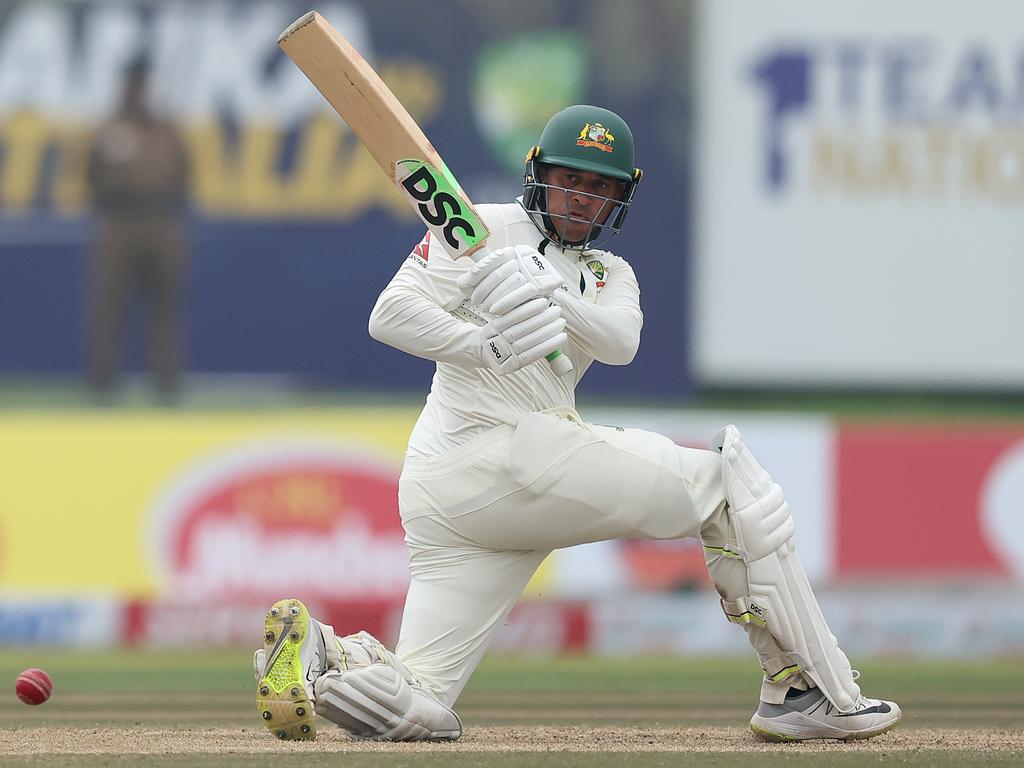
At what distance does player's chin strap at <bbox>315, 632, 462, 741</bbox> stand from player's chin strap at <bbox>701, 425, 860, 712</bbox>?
2.34ft

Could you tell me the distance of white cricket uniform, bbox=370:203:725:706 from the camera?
161 inches

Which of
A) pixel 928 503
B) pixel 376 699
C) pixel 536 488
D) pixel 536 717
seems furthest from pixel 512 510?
pixel 928 503

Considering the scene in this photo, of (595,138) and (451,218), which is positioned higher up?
(595,138)

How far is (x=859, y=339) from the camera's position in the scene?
9.55 m

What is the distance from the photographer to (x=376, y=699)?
158 inches

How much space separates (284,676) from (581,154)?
1.35 metres

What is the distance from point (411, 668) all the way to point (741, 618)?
0.76 meters

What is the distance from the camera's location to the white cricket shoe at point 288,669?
12.8ft

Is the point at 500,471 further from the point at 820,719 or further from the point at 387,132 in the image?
the point at 820,719

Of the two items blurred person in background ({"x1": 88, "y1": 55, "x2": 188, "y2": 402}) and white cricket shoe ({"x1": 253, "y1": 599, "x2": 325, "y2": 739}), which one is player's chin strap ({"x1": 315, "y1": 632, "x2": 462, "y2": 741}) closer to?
white cricket shoe ({"x1": 253, "y1": 599, "x2": 325, "y2": 739})

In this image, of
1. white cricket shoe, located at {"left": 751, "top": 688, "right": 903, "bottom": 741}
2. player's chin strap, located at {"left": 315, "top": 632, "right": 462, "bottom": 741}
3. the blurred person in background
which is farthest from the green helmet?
the blurred person in background

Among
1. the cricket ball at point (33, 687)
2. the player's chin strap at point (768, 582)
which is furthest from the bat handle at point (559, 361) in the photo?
the cricket ball at point (33, 687)

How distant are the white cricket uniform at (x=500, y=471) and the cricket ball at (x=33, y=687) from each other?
1.11 m

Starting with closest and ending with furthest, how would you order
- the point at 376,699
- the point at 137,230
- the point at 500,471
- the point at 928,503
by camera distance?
1. the point at 376,699
2. the point at 500,471
3. the point at 928,503
4. the point at 137,230
